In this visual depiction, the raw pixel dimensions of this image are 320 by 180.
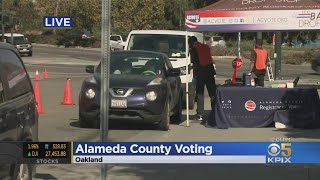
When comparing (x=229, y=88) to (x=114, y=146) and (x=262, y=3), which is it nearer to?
(x=262, y=3)

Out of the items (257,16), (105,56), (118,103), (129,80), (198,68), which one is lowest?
(118,103)

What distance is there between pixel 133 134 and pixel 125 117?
40 cm

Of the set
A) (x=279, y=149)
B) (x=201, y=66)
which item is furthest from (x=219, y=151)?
(x=201, y=66)

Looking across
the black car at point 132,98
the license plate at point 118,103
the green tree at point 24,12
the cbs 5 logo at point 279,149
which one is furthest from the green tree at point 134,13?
the cbs 5 logo at point 279,149

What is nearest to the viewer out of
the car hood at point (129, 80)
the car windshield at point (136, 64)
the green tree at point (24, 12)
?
the car hood at point (129, 80)

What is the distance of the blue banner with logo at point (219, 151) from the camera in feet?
15.4

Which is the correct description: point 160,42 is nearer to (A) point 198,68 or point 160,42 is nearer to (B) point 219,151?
(A) point 198,68

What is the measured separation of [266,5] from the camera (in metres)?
11.6

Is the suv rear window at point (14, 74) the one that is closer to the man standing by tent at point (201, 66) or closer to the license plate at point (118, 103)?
the license plate at point (118, 103)

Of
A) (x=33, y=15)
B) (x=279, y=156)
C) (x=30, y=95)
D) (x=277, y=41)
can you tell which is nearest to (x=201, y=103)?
(x=30, y=95)

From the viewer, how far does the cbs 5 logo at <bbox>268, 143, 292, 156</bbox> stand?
4.75m

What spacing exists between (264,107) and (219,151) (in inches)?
294

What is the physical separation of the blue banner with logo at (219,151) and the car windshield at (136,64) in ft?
24.3

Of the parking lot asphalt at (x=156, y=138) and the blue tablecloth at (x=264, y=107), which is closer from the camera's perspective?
the parking lot asphalt at (x=156, y=138)
